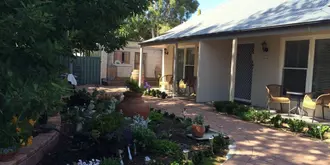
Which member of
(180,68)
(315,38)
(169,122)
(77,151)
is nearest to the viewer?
(77,151)

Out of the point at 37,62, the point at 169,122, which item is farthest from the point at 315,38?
the point at 37,62

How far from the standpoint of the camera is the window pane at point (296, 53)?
796cm

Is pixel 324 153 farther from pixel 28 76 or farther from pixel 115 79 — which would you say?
pixel 115 79

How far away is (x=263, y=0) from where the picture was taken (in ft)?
36.4

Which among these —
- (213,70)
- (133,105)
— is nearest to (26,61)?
(133,105)

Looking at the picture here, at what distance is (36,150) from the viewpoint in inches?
133

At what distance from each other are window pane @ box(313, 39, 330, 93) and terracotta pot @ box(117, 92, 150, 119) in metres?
5.05

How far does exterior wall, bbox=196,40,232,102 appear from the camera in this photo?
32.6 ft

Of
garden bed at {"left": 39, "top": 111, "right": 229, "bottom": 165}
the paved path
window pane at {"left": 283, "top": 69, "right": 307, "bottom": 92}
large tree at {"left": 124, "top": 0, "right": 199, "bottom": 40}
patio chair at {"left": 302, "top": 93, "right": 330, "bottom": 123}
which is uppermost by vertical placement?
large tree at {"left": 124, "top": 0, "right": 199, "bottom": 40}

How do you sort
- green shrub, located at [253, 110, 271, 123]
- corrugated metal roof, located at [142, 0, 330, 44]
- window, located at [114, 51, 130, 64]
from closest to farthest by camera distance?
green shrub, located at [253, 110, 271, 123]
corrugated metal roof, located at [142, 0, 330, 44]
window, located at [114, 51, 130, 64]

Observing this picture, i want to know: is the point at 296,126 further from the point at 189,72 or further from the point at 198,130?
the point at 189,72

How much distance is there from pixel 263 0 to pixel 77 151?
386 inches

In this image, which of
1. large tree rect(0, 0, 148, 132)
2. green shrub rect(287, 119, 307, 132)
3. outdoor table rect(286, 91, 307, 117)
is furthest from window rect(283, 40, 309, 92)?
large tree rect(0, 0, 148, 132)

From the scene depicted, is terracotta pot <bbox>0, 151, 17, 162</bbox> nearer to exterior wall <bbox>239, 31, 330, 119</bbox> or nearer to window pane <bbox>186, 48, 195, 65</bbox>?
exterior wall <bbox>239, 31, 330, 119</bbox>
